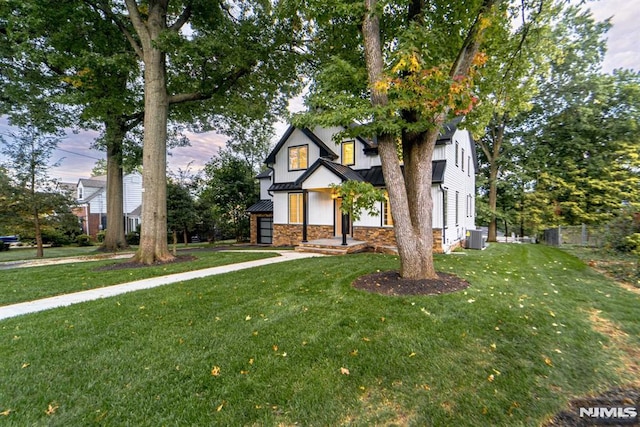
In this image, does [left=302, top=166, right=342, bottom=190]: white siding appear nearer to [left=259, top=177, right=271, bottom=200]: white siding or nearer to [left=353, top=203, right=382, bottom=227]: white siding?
[left=353, top=203, right=382, bottom=227]: white siding

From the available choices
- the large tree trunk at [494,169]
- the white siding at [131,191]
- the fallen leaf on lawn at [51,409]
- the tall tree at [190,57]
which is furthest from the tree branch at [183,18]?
the white siding at [131,191]

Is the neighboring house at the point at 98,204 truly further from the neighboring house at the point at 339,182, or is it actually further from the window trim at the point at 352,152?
the window trim at the point at 352,152

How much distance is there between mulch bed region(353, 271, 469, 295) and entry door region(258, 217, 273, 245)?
12700 mm

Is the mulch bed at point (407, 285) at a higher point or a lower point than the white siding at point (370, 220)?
lower

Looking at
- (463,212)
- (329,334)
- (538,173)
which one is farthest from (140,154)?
(538,173)

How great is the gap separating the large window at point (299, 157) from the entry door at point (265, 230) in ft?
15.2

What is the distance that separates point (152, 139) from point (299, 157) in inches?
290

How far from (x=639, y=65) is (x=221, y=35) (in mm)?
22717

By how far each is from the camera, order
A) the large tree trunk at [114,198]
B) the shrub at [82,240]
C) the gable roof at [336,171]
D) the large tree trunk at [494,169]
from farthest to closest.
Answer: the shrub at [82,240]
the large tree trunk at [494,169]
the large tree trunk at [114,198]
the gable roof at [336,171]

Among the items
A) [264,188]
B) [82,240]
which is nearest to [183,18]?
[264,188]

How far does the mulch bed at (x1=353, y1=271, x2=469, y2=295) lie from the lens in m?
5.24

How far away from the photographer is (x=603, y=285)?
629cm

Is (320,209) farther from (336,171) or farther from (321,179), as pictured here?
(336,171)

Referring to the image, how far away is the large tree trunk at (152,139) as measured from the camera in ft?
29.4
